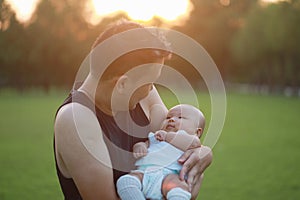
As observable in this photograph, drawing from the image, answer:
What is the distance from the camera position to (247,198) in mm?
7551

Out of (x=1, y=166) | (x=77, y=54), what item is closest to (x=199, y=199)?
(x=1, y=166)

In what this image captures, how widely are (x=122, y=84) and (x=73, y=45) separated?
158 ft

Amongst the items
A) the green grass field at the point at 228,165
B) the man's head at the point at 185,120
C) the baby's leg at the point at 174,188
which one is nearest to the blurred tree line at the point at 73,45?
the green grass field at the point at 228,165

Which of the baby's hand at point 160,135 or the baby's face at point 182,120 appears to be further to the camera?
the baby's face at point 182,120

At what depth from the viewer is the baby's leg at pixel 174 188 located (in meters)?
2.41

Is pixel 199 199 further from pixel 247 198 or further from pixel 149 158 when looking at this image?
pixel 149 158

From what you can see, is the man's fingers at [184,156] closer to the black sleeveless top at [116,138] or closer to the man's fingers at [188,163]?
the man's fingers at [188,163]

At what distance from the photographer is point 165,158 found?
2.64 meters

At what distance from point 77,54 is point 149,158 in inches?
1900

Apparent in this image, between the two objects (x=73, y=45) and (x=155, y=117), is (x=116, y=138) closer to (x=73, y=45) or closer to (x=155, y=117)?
(x=155, y=117)

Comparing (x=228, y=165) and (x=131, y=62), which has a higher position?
(x=228, y=165)

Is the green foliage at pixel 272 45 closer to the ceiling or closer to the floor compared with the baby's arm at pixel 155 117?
closer to the ceiling

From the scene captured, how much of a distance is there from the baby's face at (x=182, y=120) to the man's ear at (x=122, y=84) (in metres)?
0.51

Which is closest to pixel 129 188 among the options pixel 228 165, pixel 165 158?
pixel 165 158
